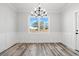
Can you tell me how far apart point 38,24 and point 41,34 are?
0.85 m

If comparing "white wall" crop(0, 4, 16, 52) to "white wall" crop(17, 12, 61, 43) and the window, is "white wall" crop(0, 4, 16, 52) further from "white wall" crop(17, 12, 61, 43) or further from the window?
the window

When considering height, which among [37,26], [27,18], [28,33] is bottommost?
[28,33]

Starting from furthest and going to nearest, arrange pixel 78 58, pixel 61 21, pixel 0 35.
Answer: pixel 61 21 → pixel 0 35 → pixel 78 58

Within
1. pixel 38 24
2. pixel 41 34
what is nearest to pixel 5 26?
pixel 38 24

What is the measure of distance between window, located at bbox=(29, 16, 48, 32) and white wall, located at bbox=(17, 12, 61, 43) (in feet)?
1.09

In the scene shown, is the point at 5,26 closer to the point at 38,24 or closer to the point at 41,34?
the point at 38,24

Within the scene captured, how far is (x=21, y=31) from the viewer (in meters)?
8.77

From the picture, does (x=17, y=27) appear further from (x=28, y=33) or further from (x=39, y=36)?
(x=39, y=36)

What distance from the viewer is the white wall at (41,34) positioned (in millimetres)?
8789

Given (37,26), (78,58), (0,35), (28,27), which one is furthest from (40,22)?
(78,58)

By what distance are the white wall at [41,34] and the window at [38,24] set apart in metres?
0.33

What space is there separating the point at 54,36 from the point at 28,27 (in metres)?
2.24

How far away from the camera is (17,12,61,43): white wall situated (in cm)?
879

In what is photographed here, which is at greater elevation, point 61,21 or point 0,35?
point 61,21
